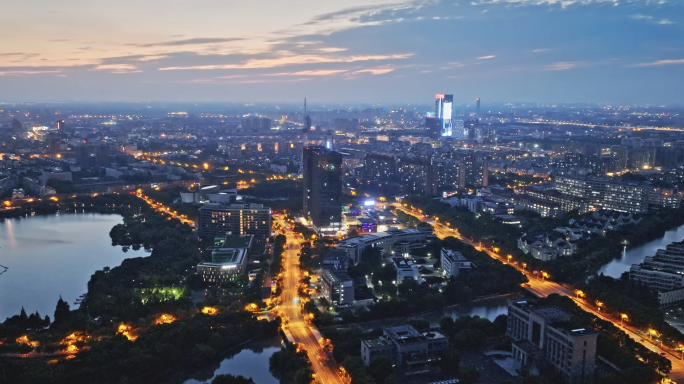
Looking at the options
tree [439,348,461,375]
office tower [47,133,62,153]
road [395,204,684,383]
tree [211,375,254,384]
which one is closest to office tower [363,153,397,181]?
road [395,204,684,383]

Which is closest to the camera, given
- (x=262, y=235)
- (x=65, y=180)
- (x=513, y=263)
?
(x=513, y=263)

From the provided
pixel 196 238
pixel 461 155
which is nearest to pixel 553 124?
pixel 461 155

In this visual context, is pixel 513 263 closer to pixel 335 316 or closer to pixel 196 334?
pixel 335 316

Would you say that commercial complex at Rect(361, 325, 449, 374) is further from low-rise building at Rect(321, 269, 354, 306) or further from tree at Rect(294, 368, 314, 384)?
low-rise building at Rect(321, 269, 354, 306)

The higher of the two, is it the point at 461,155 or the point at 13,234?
the point at 461,155

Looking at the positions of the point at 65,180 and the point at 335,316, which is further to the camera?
the point at 65,180

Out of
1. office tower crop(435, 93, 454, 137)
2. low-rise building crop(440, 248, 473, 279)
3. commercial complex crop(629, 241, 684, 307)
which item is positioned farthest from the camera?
office tower crop(435, 93, 454, 137)

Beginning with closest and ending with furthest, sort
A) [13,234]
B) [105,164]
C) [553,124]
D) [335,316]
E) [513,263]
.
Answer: [335,316] → [513,263] → [13,234] → [105,164] → [553,124]
